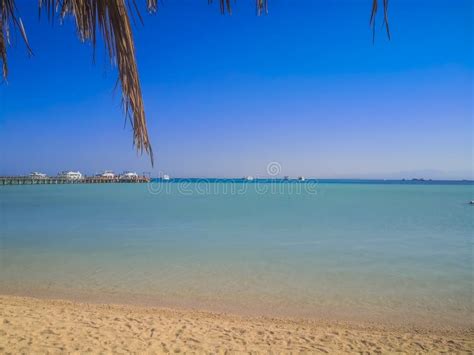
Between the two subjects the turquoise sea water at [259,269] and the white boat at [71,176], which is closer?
the turquoise sea water at [259,269]

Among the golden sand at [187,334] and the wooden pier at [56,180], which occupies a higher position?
the wooden pier at [56,180]

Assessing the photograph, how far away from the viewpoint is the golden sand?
12.6ft

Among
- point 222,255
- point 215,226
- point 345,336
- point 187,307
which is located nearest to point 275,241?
point 222,255

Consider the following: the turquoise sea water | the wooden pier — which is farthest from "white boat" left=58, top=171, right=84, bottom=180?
the turquoise sea water

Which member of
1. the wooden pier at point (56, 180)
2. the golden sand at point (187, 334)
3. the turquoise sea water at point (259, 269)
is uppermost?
the wooden pier at point (56, 180)

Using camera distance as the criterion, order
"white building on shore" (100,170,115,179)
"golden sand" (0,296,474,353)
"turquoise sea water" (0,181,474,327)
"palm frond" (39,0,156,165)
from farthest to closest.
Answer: "white building on shore" (100,170,115,179), "turquoise sea water" (0,181,474,327), "golden sand" (0,296,474,353), "palm frond" (39,0,156,165)

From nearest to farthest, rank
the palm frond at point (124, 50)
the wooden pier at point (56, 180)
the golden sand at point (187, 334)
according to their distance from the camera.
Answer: the palm frond at point (124, 50) → the golden sand at point (187, 334) → the wooden pier at point (56, 180)

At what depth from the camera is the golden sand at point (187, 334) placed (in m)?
3.84

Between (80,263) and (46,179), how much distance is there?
7854 centimetres

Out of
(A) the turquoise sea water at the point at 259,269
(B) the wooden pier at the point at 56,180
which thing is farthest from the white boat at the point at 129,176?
(A) the turquoise sea water at the point at 259,269

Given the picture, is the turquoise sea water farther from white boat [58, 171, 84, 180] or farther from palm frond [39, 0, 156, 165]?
white boat [58, 171, 84, 180]

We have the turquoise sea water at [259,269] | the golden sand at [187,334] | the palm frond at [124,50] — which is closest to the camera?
the palm frond at [124,50]

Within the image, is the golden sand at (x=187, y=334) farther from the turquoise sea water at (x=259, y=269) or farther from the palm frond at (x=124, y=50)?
the palm frond at (x=124, y=50)

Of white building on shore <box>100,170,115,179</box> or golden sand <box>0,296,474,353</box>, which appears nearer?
golden sand <box>0,296,474,353</box>
